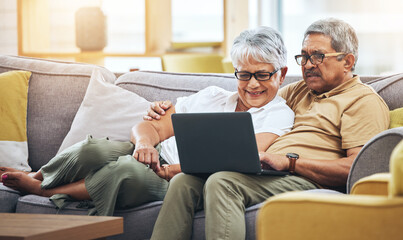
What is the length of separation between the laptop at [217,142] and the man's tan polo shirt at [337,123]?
0.73 ft

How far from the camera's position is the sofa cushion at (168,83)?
104 inches

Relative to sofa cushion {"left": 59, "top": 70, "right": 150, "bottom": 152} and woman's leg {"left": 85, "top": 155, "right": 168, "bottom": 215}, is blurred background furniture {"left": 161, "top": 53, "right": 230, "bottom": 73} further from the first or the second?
woman's leg {"left": 85, "top": 155, "right": 168, "bottom": 215}

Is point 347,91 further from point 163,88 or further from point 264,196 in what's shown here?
point 163,88

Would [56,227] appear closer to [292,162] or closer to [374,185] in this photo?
[374,185]

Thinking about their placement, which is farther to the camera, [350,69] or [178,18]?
[178,18]

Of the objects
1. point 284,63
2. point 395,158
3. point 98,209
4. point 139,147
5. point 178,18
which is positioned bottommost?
point 98,209

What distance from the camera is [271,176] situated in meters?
1.98

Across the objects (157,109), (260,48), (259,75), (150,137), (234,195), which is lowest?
(234,195)

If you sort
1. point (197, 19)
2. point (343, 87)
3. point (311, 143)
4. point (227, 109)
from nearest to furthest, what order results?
point (311, 143) < point (343, 87) < point (227, 109) < point (197, 19)

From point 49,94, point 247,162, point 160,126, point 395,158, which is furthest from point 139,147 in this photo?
point 395,158

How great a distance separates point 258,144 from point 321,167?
0.84 feet

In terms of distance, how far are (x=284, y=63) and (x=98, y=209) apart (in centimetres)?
92

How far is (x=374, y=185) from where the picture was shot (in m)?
1.28

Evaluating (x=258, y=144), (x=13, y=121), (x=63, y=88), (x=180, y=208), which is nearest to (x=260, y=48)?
(x=258, y=144)
